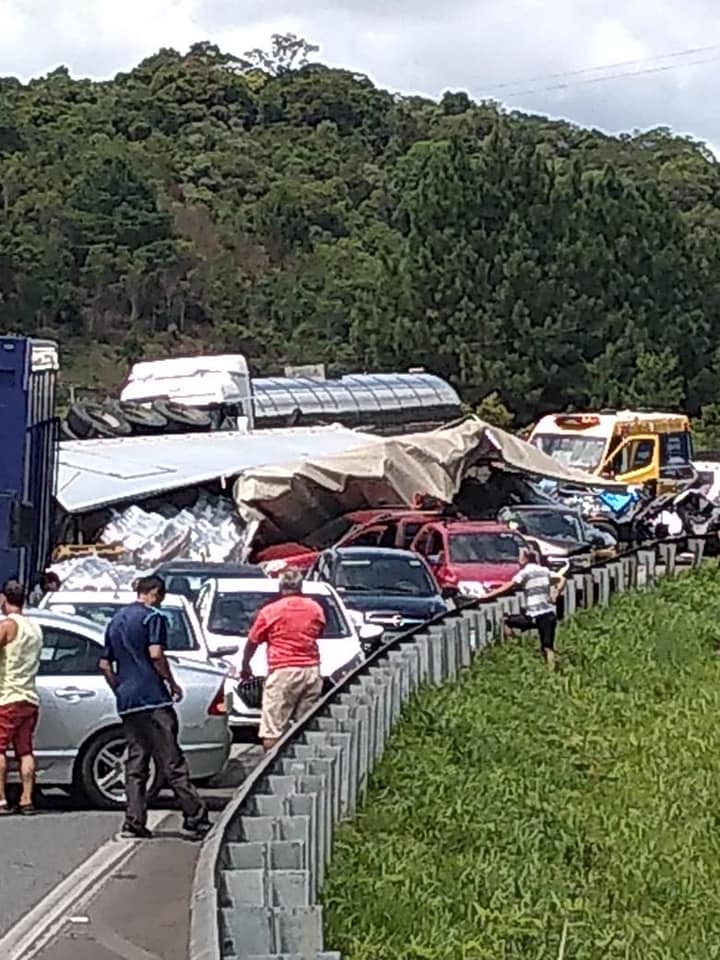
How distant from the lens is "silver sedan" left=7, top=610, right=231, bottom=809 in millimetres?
16938

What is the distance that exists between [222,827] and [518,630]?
15954 millimetres

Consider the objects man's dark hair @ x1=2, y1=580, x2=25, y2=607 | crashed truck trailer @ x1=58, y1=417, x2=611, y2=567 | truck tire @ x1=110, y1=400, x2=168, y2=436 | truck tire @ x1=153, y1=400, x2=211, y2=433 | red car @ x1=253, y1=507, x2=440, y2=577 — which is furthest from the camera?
truck tire @ x1=153, y1=400, x2=211, y2=433

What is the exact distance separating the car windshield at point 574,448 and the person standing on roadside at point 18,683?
3711cm

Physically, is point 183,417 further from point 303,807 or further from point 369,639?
point 303,807

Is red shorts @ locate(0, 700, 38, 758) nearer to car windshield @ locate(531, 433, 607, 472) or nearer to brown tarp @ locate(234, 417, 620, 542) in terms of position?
brown tarp @ locate(234, 417, 620, 542)

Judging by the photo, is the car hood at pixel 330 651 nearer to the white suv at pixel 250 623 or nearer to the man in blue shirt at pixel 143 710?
the white suv at pixel 250 623

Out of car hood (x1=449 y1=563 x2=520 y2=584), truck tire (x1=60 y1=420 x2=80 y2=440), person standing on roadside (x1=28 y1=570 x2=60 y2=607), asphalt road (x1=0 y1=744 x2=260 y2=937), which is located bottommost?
asphalt road (x1=0 y1=744 x2=260 y2=937)

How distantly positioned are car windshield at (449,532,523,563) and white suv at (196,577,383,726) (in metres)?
7.37

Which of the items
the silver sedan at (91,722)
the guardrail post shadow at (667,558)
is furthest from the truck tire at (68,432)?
the silver sedan at (91,722)

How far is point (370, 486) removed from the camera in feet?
125

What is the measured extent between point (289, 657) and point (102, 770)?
1.78 metres

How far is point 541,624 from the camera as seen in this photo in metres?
25.2

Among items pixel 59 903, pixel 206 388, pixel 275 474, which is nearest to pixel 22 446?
pixel 59 903

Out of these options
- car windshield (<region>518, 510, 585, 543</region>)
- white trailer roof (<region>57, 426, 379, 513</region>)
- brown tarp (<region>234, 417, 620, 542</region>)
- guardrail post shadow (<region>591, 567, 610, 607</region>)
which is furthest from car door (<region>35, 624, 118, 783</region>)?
car windshield (<region>518, 510, 585, 543</region>)
